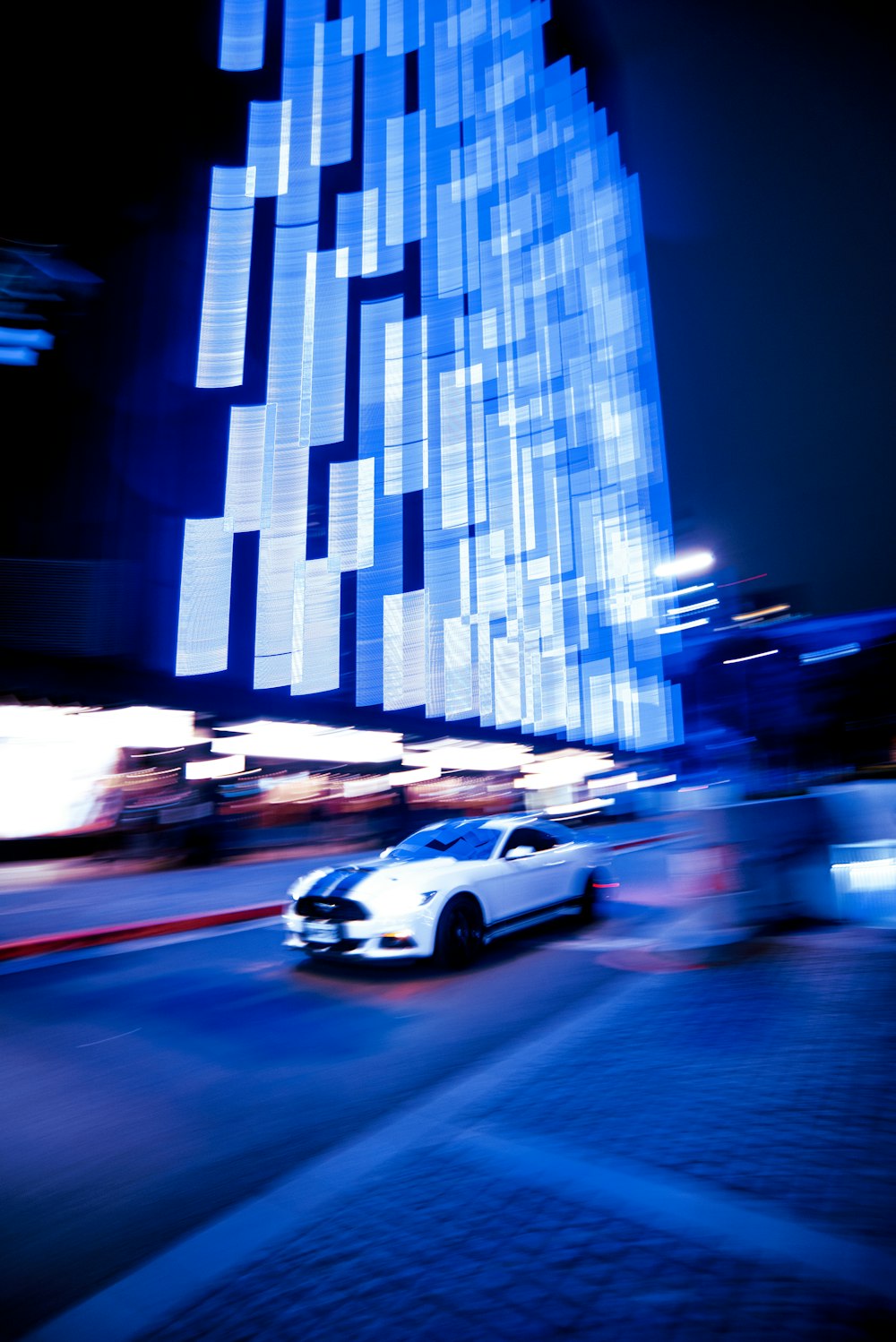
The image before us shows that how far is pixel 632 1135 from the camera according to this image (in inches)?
124

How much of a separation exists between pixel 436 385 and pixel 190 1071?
59185 millimetres

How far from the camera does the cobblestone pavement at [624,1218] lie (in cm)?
206

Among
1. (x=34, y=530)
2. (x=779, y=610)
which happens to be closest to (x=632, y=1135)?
(x=779, y=610)

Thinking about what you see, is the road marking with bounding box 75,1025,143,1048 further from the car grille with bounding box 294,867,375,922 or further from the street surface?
→ the car grille with bounding box 294,867,375,922

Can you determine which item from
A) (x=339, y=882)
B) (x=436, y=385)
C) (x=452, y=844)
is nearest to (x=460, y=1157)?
(x=339, y=882)

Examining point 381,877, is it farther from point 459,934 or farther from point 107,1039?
point 107,1039

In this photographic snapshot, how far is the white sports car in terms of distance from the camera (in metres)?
6.24

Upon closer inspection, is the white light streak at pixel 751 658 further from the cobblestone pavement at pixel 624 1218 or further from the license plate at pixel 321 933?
the license plate at pixel 321 933

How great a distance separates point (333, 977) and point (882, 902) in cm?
534

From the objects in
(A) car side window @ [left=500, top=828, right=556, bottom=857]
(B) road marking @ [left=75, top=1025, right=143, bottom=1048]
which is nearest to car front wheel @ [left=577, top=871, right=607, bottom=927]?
(A) car side window @ [left=500, top=828, right=556, bottom=857]

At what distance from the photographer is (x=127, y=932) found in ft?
28.9

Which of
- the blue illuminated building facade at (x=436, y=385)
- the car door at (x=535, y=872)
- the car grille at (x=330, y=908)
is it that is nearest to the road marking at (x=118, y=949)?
the car grille at (x=330, y=908)

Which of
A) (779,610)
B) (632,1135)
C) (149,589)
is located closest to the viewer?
(632,1135)

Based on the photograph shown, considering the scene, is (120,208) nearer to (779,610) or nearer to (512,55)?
(779,610)
